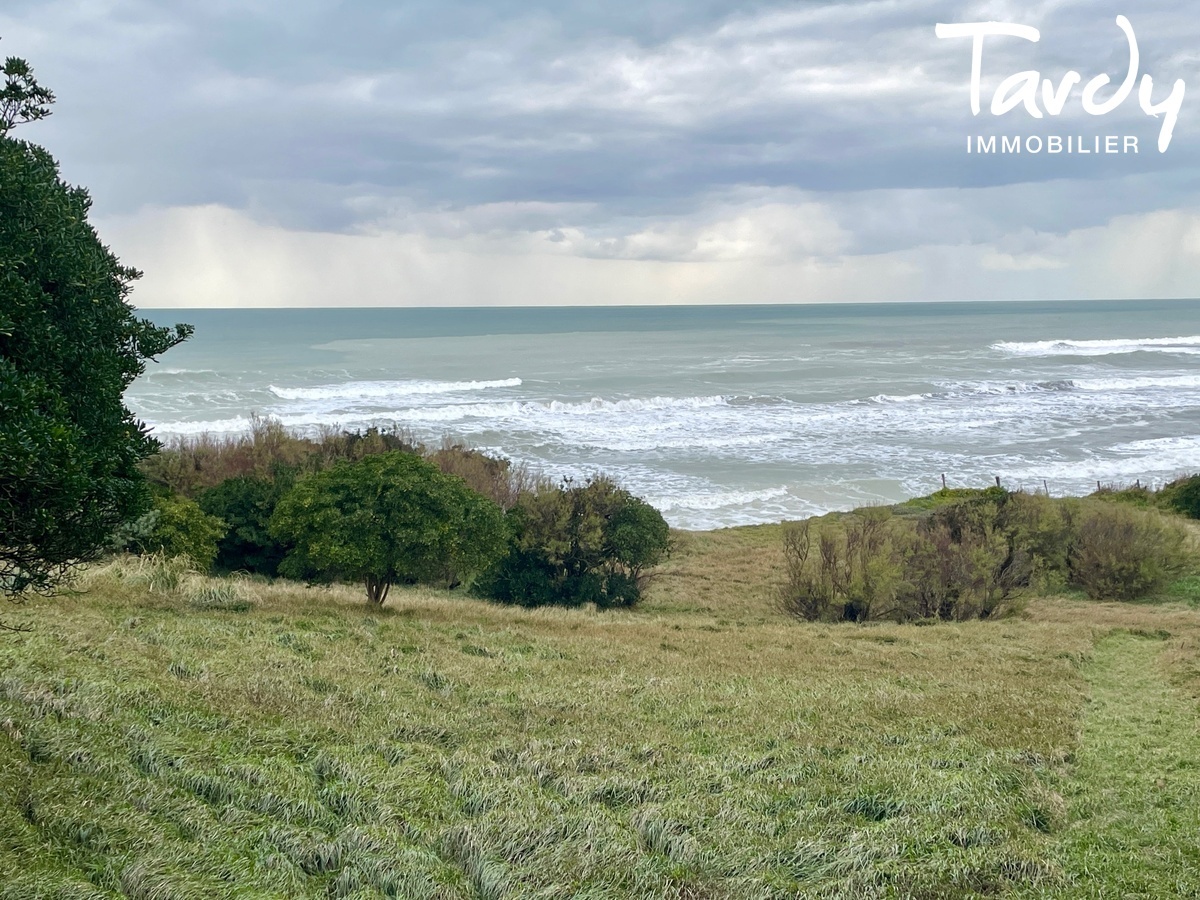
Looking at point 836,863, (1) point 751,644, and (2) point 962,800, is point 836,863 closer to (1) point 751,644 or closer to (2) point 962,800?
(2) point 962,800

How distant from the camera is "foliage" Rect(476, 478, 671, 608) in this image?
98.4 feet

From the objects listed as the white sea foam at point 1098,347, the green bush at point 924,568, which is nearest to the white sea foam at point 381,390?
the green bush at point 924,568

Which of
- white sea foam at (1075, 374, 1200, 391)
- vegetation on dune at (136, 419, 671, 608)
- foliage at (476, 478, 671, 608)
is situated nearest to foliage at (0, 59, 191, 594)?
vegetation on dune at (136, 419, 671, 608)

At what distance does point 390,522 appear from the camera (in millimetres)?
20859

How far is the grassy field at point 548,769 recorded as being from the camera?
22.1 feet

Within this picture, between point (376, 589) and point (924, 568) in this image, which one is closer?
point (376, 589)

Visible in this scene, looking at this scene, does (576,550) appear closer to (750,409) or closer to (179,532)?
(179,532)

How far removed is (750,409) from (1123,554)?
46.9 meters

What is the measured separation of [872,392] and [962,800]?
81.0 metres

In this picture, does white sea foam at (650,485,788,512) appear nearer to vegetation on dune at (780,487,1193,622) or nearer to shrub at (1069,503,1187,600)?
vegetation on dune at (780,487,1193,622)

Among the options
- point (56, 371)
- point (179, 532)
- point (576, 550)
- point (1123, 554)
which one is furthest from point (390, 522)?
point (1123, 554)

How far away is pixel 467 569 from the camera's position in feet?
71.2

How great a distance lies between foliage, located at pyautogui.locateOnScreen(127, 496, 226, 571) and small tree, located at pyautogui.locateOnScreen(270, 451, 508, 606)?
81.5 inches

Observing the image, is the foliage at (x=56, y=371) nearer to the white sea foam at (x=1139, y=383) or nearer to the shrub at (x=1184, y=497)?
the shrub at (x=1184, y=497)
